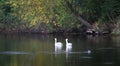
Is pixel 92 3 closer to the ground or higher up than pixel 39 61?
higher up

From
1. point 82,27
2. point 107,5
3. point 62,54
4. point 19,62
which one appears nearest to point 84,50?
point 62,54

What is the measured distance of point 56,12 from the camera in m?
76.9

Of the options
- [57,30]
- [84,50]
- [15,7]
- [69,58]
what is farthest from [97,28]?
[69,58]

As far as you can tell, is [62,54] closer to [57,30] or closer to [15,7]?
[57,30]

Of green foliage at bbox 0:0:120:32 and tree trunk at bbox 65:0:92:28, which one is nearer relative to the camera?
green foliage at bbox 0:0:120:32

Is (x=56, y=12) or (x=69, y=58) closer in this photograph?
(x=69, y=58)

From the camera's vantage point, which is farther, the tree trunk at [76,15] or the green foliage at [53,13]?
the tree trunk at [76,15]

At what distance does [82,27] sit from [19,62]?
129 ft

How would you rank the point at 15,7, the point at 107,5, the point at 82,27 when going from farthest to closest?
the point at 15,7
the point at 82,27
the point at 107,5

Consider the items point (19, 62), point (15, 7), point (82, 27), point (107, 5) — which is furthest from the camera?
point (15, 7)

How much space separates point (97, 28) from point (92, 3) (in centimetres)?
431

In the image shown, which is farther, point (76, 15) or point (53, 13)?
point (53, 13)

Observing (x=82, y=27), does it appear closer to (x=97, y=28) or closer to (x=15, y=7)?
(x=97, y=28)

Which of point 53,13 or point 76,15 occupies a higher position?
point 53,13
